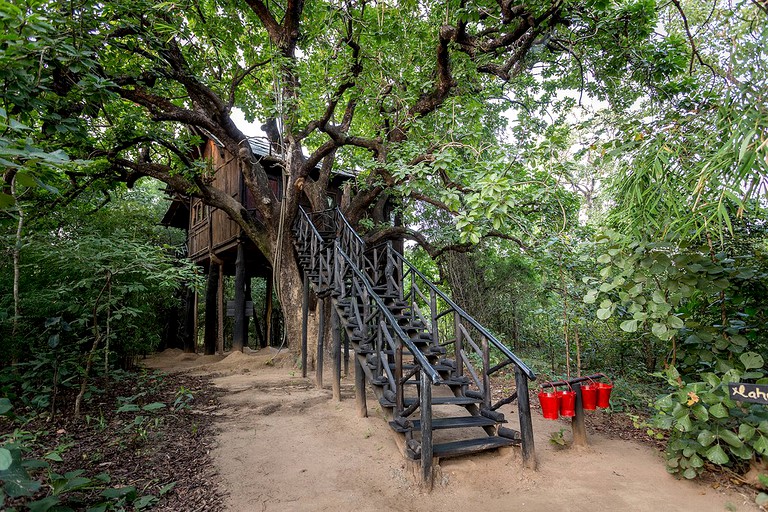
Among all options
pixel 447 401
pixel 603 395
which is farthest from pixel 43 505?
pixel 603 395

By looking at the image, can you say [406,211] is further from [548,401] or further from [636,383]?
[548,401]

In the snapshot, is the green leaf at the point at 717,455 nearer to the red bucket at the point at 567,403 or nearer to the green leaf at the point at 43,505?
the red bucket at the point at 567,403

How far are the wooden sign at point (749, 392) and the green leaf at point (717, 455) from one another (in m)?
0.61

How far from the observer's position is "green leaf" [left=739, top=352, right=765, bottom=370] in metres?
3.11

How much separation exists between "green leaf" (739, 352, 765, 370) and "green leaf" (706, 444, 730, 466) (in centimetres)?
69

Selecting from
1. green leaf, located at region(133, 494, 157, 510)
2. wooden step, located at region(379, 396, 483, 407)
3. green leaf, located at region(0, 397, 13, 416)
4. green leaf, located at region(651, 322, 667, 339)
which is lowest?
green leaf, located at region(133, 494, 157, 510)

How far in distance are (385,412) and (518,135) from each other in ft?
16.8

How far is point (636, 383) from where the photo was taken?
702cm

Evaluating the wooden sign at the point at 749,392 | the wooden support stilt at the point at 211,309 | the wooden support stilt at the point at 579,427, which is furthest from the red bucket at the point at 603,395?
the wooden support stilt at the point at 211,309

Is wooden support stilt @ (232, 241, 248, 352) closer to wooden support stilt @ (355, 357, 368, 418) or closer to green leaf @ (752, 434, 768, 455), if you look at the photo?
wooden support stilt @ (355, 357, 368, 418)

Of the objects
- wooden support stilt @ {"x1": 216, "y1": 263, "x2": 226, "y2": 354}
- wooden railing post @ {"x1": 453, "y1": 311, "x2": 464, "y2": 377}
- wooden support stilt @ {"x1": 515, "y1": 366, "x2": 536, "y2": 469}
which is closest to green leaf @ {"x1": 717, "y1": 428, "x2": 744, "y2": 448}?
wooden support stilt @ {"x1": 515, "y1": 366, "x2": 536, "y2": 469}

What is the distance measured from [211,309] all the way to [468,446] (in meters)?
10.6

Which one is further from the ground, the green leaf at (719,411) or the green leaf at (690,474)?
the green leaf at (719,411)

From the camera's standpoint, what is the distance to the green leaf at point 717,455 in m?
2.99
